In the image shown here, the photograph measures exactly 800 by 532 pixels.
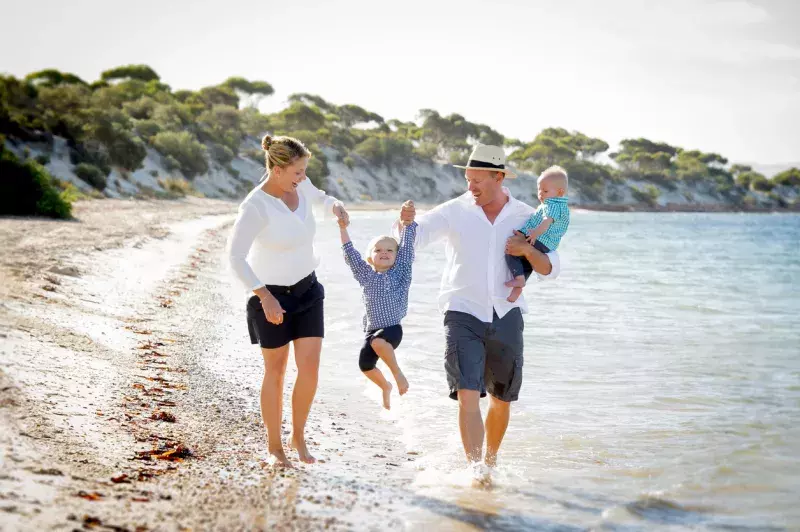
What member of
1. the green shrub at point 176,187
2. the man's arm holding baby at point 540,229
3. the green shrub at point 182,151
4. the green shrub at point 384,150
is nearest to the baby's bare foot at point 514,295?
the man's arm holding baby at point 540,229

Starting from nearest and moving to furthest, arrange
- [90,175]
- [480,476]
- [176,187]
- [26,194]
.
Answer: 1. [480,476]
2. [26,194]
3. [90,175]
4. [176,187]

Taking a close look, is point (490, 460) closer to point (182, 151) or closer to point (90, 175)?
point (90, 175)

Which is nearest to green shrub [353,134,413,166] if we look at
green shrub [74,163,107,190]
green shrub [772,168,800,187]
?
green shrub [74,163,107,190]

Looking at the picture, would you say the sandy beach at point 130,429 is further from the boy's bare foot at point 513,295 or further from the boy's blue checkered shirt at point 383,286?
the boy's bare foot at point 513,295

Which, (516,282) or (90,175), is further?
(90,175)

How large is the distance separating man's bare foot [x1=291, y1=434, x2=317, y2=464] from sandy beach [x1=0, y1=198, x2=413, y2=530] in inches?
3.0

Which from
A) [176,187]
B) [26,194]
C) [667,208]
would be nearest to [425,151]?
[667,208]

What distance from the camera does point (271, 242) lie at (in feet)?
14.0

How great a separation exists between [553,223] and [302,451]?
196 centimetres

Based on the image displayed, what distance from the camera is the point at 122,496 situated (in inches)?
143

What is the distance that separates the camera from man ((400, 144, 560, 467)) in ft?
14.5

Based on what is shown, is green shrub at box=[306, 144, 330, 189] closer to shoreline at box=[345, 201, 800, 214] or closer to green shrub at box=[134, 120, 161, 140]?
shoreline at box=[345, 201, 800, 214]

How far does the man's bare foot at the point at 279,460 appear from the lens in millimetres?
4484

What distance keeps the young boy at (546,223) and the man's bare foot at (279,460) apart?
5.08 ft
